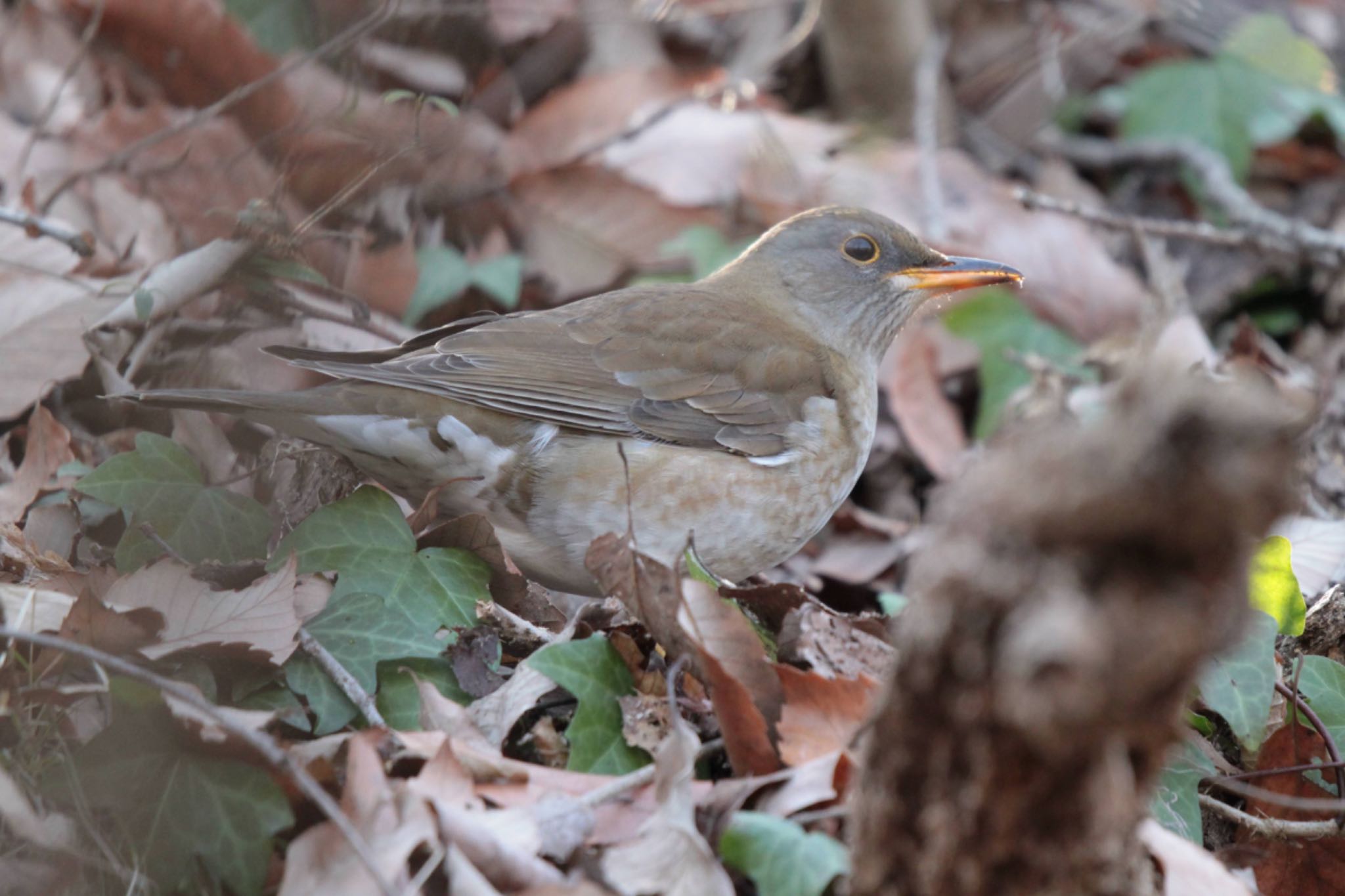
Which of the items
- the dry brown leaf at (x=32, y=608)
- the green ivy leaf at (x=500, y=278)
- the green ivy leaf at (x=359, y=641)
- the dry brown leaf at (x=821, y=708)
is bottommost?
the green ivy leaf at (x=500, y=278)

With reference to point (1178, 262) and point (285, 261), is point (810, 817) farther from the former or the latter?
point (1178, 262)

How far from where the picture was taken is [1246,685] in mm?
2965

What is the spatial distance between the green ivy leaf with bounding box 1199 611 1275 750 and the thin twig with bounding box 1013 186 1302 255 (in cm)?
240

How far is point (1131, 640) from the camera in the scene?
1447 mm

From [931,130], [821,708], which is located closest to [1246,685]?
[821,708]

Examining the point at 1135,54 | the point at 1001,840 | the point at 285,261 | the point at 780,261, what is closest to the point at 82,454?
the point at 285,261

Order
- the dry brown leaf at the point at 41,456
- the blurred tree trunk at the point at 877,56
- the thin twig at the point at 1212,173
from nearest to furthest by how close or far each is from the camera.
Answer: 1. the dry brown leaf at the point at 41,456
2. the thin twig at the point at 1212,173
3. the blurred tree trunk at the point at 877,56

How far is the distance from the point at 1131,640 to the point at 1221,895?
1.16m

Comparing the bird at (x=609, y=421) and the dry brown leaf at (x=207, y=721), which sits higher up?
the dry brown leaf at (x=207, y=721)

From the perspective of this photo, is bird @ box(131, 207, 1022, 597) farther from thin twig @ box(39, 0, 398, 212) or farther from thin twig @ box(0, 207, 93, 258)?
thin twig @ box(39, 0, 398, 212)

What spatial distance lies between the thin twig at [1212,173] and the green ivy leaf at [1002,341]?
1057 millimetres

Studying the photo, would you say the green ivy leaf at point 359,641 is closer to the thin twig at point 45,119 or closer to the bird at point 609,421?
the bird at point 609,421

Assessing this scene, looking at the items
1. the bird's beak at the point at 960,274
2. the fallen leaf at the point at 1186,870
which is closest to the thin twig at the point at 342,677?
the fallen leaf at the point at 1186,870

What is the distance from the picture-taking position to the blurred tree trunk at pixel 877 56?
6977mm
